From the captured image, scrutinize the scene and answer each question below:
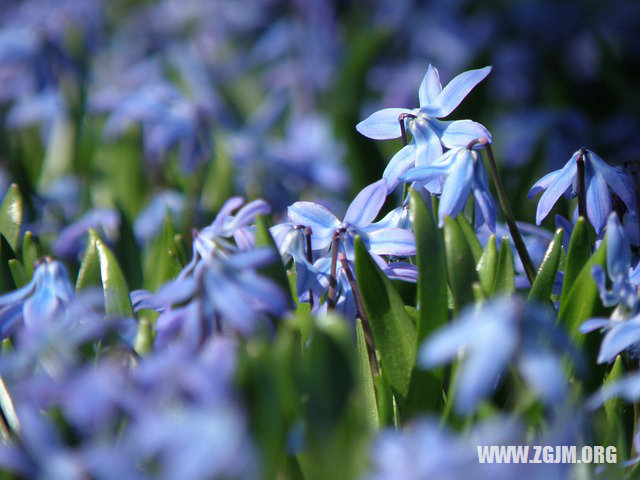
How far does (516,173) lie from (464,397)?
5.00 ft

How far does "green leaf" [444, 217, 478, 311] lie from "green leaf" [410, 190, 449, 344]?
0.01 m

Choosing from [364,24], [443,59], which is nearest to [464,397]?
[443,59]

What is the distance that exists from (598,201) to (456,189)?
21 centimetres

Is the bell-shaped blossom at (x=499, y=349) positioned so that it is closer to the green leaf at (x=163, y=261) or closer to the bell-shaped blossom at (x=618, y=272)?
the bell-shaped blossom at (x=618, y=272)

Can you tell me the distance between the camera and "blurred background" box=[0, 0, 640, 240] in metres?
1.87

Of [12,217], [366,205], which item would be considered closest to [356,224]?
[366,205]

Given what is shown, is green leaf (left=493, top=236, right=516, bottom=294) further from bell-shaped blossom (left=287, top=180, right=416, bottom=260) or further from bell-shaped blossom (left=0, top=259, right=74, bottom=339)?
bell-shaped blossom (left=0, top=259, right=74, bottom=339)

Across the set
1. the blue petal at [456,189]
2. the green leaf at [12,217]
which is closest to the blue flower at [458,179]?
the blue petal at [456,189]

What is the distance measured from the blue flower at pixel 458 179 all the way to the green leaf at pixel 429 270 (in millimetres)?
26

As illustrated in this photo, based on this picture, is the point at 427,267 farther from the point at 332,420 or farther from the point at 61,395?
the point at 61,395

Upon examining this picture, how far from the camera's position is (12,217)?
4.04 ft

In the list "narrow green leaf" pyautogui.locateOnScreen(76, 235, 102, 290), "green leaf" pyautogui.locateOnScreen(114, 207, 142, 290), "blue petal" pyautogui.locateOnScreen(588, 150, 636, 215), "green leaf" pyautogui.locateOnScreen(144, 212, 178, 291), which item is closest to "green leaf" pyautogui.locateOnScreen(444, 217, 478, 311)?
"blue petal" pyautogui.locateOnScreen(588, 150, 636, 215)

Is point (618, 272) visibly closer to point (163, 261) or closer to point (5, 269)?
point (163, 261)

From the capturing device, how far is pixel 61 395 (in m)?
0.60
